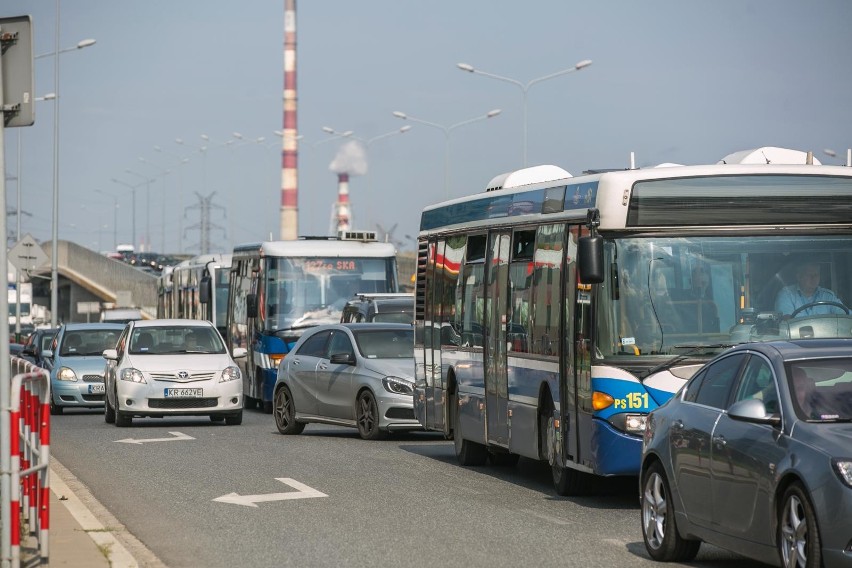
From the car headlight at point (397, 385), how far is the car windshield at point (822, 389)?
477 inches

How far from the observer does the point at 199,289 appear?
37.0 meters

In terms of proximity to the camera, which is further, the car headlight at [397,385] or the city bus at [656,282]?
the car headlight at [397,385]

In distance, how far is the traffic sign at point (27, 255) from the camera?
42094mm

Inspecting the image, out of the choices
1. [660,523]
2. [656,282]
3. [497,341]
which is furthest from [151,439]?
[660,523]

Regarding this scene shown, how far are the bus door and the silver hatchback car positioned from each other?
465 centimetres

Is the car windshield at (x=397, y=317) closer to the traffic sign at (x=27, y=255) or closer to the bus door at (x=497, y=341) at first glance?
the bus door at (x=497, y=341)

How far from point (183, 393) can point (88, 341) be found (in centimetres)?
625

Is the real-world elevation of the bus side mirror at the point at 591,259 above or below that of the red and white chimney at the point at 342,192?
below

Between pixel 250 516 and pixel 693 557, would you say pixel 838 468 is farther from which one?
pixel 250 516

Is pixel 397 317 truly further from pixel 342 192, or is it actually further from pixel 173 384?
pixel 342 192

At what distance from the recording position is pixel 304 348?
77.7 ft

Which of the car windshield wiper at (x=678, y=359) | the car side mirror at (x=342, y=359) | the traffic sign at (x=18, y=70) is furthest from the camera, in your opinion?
the car side mirror at (x=342, y=359)

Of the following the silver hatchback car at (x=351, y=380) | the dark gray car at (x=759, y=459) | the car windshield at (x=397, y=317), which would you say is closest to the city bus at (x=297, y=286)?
the car windshield at (x=397, y=317)

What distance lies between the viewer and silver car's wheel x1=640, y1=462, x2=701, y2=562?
1034cm
